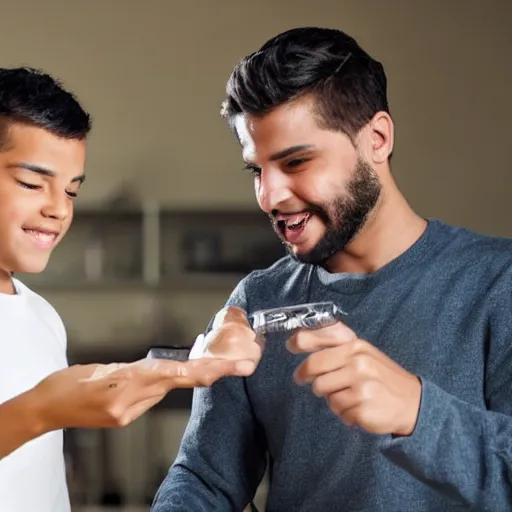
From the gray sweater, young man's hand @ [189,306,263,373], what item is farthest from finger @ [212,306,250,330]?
the gray sweater

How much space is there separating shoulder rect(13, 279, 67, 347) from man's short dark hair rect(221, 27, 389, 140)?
391 mm

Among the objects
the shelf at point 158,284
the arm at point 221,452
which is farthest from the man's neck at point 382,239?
the shelf at point 158,284

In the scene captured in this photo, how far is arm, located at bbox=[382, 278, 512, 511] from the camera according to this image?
3.38 ft

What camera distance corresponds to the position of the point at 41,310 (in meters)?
1.31

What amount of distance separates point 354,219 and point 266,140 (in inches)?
7.0

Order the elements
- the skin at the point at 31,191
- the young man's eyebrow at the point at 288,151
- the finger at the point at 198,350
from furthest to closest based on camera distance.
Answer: the young man's eyebrow at the point at 288,151, the skin at the point at 31,191, the finger at the point at 198,350

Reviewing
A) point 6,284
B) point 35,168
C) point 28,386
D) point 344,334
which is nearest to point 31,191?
point 35,168

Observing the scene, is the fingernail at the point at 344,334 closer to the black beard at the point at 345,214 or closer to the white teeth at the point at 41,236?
the black beard at the point at 345,214

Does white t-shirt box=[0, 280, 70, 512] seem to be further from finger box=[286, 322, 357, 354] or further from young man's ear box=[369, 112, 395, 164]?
young man's ear box=[369, 112, 395, 164]

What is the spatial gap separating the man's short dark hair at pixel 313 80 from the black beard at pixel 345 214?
0.07m

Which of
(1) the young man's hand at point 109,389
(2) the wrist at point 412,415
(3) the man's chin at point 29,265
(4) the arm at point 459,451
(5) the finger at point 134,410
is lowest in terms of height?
(4) the arm at point 459,451

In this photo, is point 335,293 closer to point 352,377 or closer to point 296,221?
point 296,221

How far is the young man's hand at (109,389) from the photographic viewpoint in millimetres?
943

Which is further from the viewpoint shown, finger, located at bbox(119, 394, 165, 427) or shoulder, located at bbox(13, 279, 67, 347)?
shoulder, located at bbox(13, 279, 67, 347)
